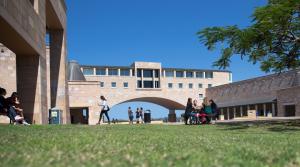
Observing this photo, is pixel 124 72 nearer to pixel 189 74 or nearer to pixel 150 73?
pixel 150 73

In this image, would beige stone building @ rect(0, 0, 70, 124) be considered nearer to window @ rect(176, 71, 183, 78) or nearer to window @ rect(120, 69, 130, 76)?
window @ rect(120, 69, 130, 76)

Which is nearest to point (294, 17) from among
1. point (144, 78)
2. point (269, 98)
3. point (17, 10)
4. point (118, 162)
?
point (17, 10)

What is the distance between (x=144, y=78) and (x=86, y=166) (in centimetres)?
9815

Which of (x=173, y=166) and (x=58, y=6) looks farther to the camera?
(x=58, y=6)

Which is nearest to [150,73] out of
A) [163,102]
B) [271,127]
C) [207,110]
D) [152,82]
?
[152,82]

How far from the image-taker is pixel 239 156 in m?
5.31

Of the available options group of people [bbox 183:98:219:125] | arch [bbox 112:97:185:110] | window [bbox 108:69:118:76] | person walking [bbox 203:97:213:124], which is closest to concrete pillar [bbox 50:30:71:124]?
group of people [bbox 183:98:219:125]

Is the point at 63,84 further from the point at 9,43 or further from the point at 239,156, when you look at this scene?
the point at 239,156

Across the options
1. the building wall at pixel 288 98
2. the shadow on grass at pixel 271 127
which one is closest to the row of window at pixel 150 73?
the building wall at pixel 288 98

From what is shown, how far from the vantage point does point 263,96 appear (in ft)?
237

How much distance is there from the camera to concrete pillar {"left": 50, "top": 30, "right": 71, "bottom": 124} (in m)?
34.6

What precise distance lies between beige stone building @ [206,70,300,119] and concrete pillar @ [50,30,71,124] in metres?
33.3

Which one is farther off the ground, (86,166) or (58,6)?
(58,6)

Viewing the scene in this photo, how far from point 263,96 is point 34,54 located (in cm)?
5603
